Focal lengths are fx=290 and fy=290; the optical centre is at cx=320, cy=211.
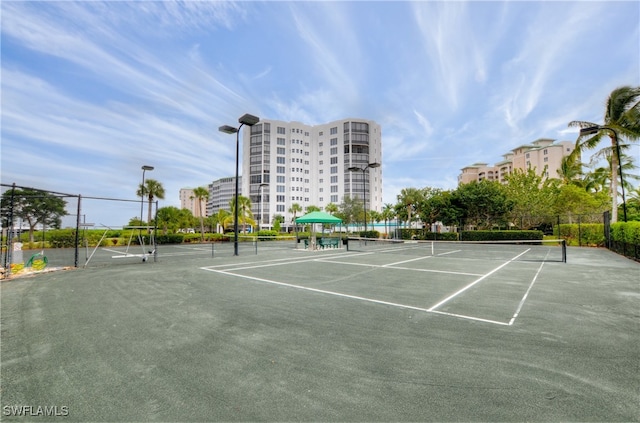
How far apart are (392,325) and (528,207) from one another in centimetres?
4080

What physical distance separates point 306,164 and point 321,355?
290 ft

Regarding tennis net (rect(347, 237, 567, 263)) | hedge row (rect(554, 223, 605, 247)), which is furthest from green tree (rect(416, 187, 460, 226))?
hedge row (rect(554, 223, 605, 247))

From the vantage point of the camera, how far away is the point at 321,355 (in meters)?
3.70

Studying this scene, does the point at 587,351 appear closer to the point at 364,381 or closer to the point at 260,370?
the point at 364,381

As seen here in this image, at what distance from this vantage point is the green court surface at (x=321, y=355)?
262 centimetres

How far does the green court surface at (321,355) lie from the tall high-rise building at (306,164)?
2999 inches

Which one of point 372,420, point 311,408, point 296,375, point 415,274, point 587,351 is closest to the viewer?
point 372,420

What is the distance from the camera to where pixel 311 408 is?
2586 millimetres

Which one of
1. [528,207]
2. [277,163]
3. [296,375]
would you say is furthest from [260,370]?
[277,163]

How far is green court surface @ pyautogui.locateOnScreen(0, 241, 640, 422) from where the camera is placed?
2.62 meters

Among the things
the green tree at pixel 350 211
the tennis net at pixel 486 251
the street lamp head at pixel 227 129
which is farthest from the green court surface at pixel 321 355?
the green tree at pixel 350 211

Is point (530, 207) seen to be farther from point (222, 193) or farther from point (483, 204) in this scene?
point (222, 193)

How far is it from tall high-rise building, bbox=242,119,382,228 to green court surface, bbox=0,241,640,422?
76170 mm

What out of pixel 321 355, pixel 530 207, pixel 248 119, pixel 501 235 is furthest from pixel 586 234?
pixel 321 355
